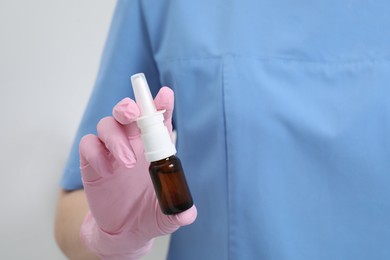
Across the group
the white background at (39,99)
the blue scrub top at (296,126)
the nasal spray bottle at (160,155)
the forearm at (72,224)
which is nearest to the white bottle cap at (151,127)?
the nasal spray bottle at (160,155)

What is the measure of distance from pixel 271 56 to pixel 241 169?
0.40ft

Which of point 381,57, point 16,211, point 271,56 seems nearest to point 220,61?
point 271,56

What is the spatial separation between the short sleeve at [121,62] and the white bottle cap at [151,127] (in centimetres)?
20

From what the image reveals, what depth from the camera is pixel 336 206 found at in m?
0.38

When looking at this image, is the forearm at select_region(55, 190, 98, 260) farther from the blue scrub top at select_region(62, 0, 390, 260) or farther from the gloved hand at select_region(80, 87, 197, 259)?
the blue scrub top at select_region(62, 0, 390, 260)

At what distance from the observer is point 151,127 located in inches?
11.9

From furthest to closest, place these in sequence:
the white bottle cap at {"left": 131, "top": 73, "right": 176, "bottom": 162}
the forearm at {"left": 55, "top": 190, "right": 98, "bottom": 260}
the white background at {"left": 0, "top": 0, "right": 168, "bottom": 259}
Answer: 1. the white background at {"left": 0, "top": 0, "right": 168, "bottom": 259}
2. the forearm at {"left": 55, "top": 190, "right": 98, "bottom": 260}
3. the white bottle cap at {"left": 131, "top": 73, "right": 176, "bottom": 162}

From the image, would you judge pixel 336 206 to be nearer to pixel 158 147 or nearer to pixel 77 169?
pixel 158 147

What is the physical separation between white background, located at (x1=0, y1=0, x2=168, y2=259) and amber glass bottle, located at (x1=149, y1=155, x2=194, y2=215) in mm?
422

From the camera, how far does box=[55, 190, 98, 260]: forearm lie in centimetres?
49

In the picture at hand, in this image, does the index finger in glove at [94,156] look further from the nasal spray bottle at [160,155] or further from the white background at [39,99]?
the white background at [39,99]

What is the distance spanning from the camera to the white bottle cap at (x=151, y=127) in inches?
11.9

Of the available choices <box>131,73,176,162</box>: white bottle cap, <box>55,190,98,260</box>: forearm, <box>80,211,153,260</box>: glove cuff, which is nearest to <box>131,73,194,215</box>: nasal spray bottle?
<box>131,73,176,162</box>: white bottle cap

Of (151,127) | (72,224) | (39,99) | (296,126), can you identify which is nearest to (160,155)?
(151,127)
